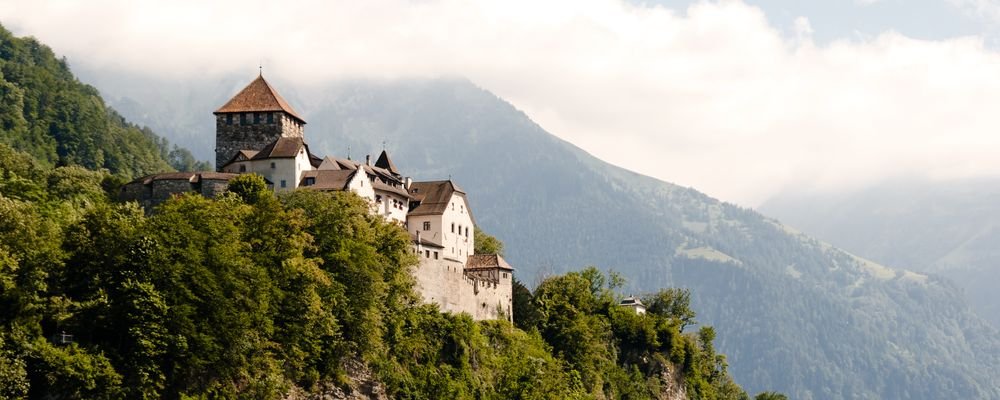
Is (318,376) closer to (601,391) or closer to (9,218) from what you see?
(9,218)

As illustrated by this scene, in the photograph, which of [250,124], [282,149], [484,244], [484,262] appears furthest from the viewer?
[484,244]

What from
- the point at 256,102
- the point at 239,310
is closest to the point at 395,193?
the point at 256,102

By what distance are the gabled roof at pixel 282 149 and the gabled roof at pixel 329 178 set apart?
187 centimetres

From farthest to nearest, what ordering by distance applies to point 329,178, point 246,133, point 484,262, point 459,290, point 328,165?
point 246,133 < point 484,262 < point 328,165 < point 459,290 < point 329,178

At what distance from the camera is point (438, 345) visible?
96312mm

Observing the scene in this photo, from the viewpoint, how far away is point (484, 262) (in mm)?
111750

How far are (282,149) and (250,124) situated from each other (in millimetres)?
9231

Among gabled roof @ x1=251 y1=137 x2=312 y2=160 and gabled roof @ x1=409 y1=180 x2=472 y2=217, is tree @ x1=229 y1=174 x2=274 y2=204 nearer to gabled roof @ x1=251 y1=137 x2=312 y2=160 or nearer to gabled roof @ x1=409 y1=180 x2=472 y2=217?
gabled roof @ x1=251 y1=137 x2=312 y2=160

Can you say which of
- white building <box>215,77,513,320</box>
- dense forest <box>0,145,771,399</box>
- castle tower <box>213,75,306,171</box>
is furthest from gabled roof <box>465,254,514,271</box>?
castle tower <box>213,75,306,171</box>

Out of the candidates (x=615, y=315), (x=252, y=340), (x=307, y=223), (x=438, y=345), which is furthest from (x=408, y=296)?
(x=615, y=315)

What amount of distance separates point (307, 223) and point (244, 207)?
453 centimetres

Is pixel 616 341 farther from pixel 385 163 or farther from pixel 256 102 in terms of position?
pixel 256 102

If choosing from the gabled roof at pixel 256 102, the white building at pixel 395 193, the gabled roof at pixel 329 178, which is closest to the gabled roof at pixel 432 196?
the white building at pixel 395 193

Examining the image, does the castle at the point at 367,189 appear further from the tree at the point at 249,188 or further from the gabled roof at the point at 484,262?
the tree at the point at 249,188
